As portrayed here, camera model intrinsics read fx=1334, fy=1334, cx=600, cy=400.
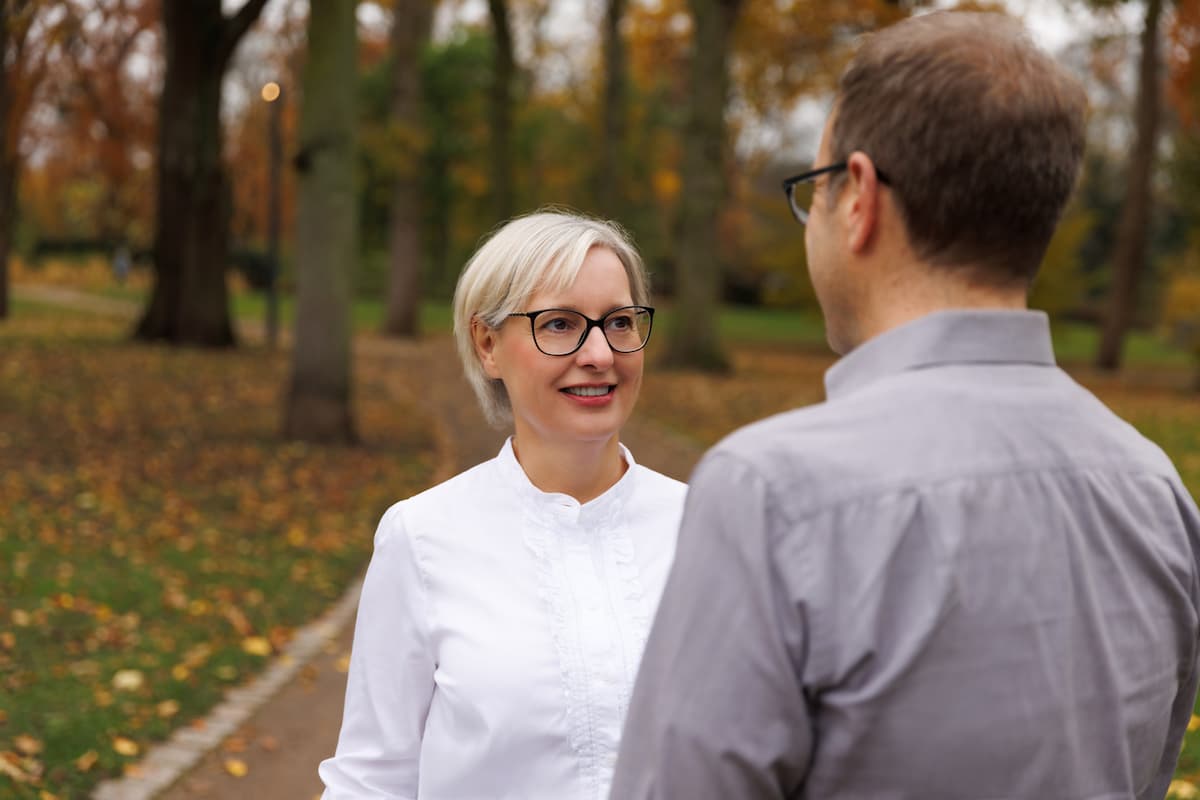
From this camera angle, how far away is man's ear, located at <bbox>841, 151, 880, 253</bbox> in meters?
1.50

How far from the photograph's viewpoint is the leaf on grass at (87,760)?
5162 millimetres

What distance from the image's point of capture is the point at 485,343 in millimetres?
2645

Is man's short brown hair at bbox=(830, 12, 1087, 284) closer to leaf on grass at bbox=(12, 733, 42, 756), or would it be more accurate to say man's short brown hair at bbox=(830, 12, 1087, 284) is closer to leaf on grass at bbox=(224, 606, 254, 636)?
leaf on grass at bbox=(12, 733, 42, 756)

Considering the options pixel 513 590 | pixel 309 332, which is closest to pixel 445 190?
pixel 309 332

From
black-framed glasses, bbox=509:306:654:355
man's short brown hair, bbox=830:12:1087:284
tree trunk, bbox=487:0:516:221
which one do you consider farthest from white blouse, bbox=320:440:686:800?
tree trunk, bbox=487:0:516:221

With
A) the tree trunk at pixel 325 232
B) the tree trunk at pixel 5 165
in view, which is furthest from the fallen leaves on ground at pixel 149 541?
the tree trunk at pixel 5 165

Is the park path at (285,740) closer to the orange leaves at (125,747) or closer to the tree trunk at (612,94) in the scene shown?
the orange leaves at (125,747)

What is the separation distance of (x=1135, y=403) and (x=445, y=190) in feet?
93.6

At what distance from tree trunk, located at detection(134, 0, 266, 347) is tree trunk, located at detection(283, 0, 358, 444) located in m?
7.47

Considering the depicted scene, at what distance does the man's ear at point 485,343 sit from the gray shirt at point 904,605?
4.03ft

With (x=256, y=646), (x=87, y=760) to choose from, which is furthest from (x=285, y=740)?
(x=256, y=646)

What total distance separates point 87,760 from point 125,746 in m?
0.20

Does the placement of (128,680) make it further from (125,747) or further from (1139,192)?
(1139,192)

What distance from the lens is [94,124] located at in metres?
28.1
